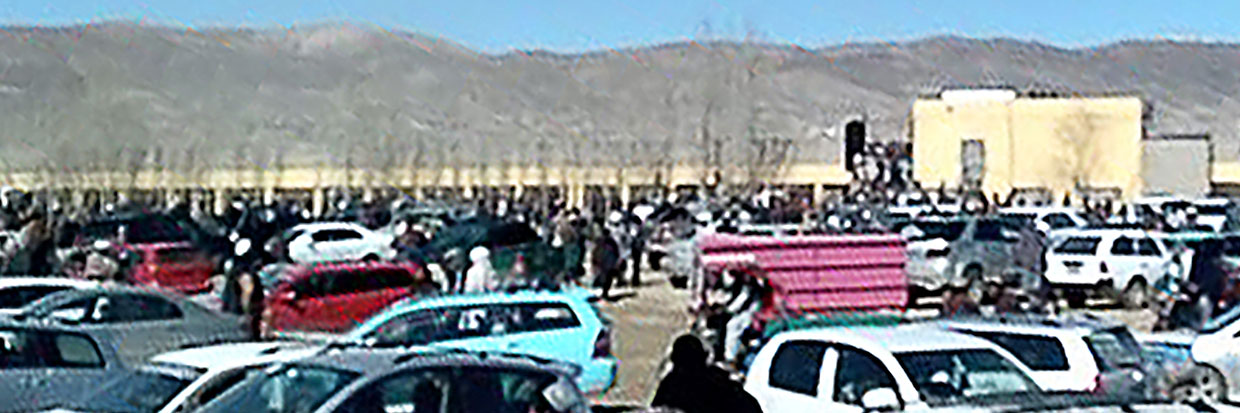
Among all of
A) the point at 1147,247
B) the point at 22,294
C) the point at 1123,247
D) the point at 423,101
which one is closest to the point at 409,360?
the point at 22,294

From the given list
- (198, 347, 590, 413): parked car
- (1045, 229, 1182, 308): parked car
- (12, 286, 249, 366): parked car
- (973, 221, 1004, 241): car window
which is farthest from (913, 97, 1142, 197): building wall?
(198, 347, 590, 413): parked car

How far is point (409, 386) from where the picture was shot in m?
7.78

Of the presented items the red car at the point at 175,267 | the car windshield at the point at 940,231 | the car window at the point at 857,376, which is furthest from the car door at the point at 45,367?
the car windshield at the point at 940,231

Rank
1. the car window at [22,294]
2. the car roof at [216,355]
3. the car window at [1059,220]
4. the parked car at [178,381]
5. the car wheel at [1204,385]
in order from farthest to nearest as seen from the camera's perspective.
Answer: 1. the car window at [1059,220]
2. the car window at [22,294]
3. the car wheel at [1204,385]
4. the car roof at [216,355]
5. the parked car at [178,381]

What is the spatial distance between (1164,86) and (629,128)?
86.8 m

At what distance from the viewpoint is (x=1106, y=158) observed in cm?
5544

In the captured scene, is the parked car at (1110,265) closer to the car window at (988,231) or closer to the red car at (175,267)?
the car window at (988,231)

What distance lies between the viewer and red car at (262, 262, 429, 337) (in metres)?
16.9

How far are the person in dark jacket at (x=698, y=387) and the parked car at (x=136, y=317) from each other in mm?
6054

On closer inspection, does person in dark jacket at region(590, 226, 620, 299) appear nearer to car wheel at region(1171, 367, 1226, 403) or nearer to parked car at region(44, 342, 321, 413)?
car wheel at region(1171, 367, 1226, 403)

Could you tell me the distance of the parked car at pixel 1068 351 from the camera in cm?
1000

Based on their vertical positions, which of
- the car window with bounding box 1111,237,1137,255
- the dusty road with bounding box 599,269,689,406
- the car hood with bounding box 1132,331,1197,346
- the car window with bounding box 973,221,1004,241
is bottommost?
the dusty road with bounding box 599,269,689,406

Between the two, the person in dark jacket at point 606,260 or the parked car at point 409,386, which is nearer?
the parked car at point 409,386

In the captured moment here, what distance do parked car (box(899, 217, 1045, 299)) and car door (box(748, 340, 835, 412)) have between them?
12.7 m
